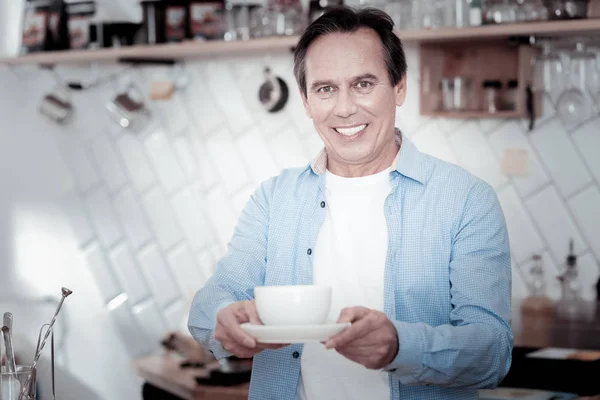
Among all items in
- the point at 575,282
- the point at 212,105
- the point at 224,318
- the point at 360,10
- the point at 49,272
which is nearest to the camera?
the point at 224,318

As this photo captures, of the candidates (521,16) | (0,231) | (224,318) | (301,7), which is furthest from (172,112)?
(224,318)

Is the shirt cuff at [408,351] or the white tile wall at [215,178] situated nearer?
the shirt cuff at [408,351]

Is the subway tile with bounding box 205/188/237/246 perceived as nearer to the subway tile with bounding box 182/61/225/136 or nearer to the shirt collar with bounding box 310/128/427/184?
the subway tile with bounding box 182/61/225/136

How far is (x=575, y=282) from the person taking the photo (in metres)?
3.30

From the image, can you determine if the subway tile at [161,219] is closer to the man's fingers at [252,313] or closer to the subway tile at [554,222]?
the subway tile at [554,222]

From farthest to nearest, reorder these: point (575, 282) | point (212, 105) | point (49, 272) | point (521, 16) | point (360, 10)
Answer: point (49, 272) → point (212, 105) → point (575, 282) → point (521, 16) → point (360, 10)

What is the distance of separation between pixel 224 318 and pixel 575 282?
6.67 feet

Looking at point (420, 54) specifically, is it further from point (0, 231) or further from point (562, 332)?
point (0, 231)

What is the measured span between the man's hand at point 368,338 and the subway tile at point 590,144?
6.70 ft

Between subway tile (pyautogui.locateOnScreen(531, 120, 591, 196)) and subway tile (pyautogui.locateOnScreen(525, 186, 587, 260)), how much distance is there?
0.05m

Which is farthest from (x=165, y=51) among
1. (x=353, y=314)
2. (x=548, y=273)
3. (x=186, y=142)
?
(x=353, y=314)

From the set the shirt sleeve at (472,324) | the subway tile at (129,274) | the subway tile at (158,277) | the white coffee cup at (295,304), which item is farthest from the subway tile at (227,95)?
the white coffee cup at (295,304)

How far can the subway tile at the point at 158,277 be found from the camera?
13.3 ft

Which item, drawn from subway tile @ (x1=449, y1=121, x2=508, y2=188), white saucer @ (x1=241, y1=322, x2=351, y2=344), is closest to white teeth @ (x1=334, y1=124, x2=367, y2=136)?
white saucer @ (x1=241, y1=322, x2=351, y2=344)
